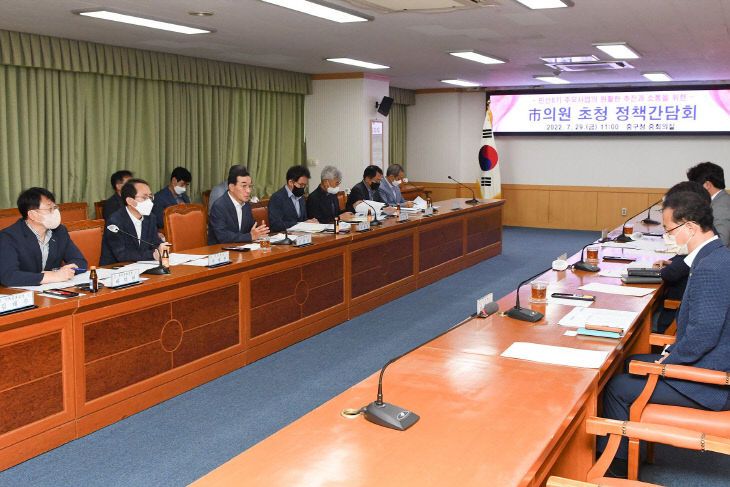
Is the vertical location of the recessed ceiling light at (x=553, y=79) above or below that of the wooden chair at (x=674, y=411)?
above

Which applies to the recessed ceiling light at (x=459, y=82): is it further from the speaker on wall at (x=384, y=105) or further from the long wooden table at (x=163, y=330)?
the long wooden table at (x=163, y=330)

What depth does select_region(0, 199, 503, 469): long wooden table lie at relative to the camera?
10.4ft

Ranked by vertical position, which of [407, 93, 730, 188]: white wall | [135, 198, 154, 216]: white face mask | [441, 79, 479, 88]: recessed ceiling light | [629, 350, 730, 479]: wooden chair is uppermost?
[441, 79, 479, 88]: recessed ceiling light

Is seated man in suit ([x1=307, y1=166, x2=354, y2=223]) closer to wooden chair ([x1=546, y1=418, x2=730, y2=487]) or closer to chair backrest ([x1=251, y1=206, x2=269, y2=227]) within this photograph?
chair backrest ([x1=251, y1=206, x2=269, y2=227])

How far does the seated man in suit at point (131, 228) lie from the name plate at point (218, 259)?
1.59 feet

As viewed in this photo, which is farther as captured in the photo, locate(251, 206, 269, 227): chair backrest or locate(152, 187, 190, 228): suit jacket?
locate(152, 187, 190, 228): suit jacket

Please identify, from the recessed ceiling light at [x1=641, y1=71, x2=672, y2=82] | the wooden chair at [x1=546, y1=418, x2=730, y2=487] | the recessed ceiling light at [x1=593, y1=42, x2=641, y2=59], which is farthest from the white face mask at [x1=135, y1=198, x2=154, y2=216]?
the recessed ceiling light at [x1=641, y1=71, x2=672, y2=82]

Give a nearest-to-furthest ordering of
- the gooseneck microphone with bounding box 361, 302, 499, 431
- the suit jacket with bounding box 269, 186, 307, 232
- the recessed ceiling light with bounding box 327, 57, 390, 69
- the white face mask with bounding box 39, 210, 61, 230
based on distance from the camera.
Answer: the gooseneck microphone with bounding box 361, 302, 499, 431, the white face mask with bounding box 39, 210, 61, 230, the suit jacket with bounding box 269, 186, 307, 232, the recessed ceiling light with bounding box 327, 57, 390, 69

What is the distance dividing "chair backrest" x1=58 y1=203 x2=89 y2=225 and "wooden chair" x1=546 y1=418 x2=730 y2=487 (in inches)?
211

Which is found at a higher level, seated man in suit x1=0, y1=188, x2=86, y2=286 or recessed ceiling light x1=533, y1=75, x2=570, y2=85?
recessed ceiling light x1=533, y1=75, x2=570, y2=85

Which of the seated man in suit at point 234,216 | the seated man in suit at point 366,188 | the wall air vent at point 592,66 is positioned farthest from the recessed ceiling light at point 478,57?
the seated man in suit at point 234,216

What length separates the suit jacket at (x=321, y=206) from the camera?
695cm

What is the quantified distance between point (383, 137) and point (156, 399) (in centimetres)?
710

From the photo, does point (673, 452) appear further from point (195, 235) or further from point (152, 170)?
point (152, 170)
